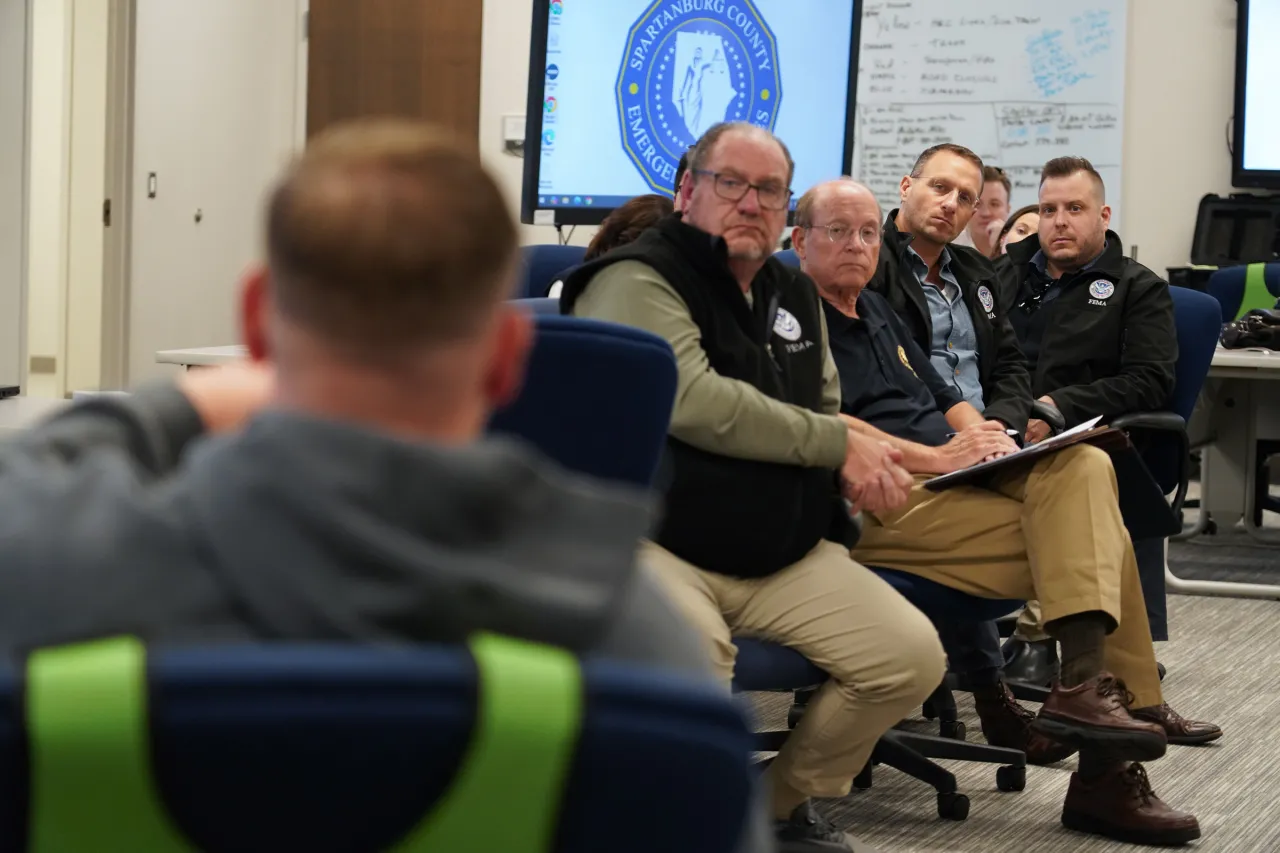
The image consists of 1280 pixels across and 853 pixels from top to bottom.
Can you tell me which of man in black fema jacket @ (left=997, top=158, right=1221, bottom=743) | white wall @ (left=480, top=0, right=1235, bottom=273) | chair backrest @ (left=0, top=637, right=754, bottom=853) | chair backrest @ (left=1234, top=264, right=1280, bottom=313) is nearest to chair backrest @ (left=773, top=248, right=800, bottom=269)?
man in black fema jacket @ (left=997, top=158, right=1221, bottom=743)

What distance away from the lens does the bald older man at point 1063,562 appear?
8.87 feet

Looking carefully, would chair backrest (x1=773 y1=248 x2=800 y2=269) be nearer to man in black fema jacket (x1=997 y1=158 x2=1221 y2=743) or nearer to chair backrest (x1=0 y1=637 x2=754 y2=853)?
man in black fema jacket (x1=997 y1=158 x2=1221 y2=743)

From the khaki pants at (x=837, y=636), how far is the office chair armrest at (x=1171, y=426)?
4.29 feet

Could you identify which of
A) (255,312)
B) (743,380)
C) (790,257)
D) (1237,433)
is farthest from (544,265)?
(1237,433)

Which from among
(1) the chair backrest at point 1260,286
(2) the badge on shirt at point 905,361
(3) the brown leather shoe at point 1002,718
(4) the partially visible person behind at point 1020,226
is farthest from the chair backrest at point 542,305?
(1) the chair backrest at point 1260,286

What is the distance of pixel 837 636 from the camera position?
2381mm

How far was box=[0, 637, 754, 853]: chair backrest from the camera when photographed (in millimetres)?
545

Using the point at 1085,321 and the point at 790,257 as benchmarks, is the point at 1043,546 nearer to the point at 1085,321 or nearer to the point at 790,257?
the point at 790,257

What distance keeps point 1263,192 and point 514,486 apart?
673 centimetres

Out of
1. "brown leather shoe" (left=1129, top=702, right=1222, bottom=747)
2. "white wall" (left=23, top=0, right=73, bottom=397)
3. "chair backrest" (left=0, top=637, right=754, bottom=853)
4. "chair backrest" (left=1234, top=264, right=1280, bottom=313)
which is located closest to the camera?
"chair backrest" (left=0, top=637, right=754, bottom=853)

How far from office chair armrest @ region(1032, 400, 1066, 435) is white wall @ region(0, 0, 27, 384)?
2.16 meters

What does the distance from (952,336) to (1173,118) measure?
3812mm

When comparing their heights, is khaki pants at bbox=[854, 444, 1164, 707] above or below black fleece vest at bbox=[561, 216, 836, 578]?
below

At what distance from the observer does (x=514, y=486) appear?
65 centimetres
